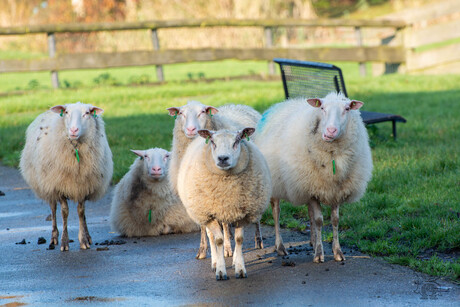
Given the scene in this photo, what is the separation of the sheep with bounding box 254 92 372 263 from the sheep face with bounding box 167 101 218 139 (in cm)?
96

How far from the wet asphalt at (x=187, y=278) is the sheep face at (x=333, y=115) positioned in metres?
1.06

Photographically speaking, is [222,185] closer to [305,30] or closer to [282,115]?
[282,115]

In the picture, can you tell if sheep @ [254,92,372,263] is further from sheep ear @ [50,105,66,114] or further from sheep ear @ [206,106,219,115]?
sheep ear @ [50,105,66,114]

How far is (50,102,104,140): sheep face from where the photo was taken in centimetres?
681

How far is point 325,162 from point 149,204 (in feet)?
7.77

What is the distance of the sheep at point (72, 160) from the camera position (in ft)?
22.7

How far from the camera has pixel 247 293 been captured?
4965 mm

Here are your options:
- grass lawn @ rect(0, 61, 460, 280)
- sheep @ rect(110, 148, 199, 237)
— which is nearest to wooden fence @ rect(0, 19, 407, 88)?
grass lawn @ rect(0, 61, 460, 280)

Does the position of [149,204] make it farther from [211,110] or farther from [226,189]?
[226,189]

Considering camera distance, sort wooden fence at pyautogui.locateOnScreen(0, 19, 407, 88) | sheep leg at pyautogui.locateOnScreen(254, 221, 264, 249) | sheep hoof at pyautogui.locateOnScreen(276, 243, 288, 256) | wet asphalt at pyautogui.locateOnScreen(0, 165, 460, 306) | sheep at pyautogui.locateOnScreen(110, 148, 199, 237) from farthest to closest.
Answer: wooden fence at pyautogui.locateOnScreen(0, 19, 407, 88)
sheep at pyautogui.locateOnScreen(110, 148, 199, 237)
sheep leg at pyautogui.locateOnScreen(254, 221, 264, 249)
sheep hoof at pyautogui.locateOnScreen(276, 243, 288, 256)
wet asphalt at pyautogui.locateOnScreen(0, 165, 460, 306)

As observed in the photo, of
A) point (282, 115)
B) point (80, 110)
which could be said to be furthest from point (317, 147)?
point (80, 110)

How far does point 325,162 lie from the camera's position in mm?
5992

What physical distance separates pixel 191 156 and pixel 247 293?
5.02 feet

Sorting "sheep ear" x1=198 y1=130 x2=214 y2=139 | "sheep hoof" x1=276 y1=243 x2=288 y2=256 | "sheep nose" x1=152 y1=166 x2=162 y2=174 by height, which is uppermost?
"sheep ear" x1=198 y1=130 x2=214 y2=139
